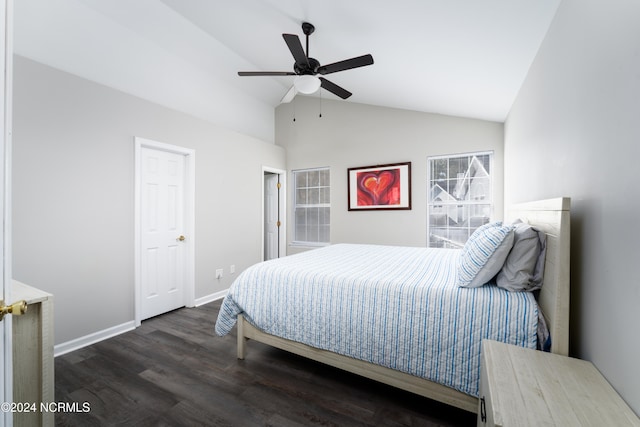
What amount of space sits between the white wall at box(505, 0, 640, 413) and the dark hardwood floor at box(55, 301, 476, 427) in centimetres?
94

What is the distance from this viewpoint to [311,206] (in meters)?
5.06

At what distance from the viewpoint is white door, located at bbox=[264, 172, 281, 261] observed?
207 inches

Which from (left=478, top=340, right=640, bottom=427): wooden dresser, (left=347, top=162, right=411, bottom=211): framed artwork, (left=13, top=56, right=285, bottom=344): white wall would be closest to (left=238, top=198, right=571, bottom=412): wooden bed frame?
(left=478, top=340, right=640, bottom=427): wooden dresser

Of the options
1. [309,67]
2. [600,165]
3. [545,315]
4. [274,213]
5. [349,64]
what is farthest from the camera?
[274,213]

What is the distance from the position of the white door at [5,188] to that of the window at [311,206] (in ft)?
13.7

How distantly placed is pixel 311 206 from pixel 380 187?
136cm

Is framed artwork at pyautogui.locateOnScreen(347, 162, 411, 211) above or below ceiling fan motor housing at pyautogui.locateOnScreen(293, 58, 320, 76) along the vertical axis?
below

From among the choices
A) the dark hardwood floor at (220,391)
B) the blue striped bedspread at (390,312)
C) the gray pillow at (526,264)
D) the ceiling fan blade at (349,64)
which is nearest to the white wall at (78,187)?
the dark hardwood floor at (220,391)

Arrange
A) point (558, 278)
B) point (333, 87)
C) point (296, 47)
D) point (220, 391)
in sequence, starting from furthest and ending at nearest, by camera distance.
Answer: point (333, 87) < point (296, 47) < point (220, 391) < point (558, 278)

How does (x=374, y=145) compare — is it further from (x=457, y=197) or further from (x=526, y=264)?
(x=526, y=264)

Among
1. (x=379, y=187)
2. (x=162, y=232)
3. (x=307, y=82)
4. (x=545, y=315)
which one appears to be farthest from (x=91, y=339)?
(x=379, y=187)

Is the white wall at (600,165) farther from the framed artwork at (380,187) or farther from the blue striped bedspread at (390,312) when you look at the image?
the framed artwork at (380,187)

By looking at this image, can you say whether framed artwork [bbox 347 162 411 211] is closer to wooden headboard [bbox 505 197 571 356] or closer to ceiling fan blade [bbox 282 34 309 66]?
ceiling fan blade [bbox 282 34 309 66]

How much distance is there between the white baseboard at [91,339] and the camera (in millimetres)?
2311
